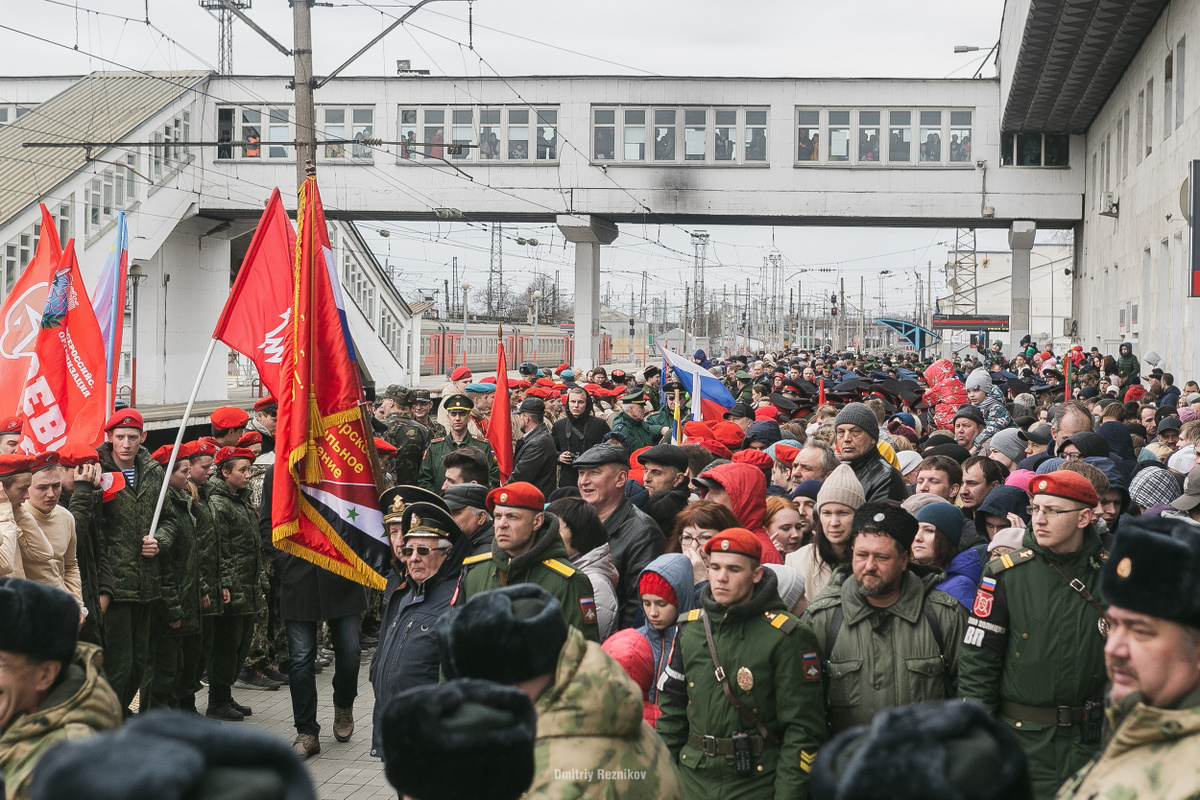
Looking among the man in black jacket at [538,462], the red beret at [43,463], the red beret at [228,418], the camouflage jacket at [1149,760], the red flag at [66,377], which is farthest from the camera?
the man in black jacket at [538,462]

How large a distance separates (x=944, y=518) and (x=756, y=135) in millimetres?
36883

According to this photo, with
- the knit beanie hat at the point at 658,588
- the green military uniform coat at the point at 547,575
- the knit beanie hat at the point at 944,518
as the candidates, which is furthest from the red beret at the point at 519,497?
the knit beanie hat at the point at 944,518

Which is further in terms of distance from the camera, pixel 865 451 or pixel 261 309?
pixel 261 309

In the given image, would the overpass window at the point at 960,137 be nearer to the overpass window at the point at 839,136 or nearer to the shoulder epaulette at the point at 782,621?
A: the overpass window at the point at 839,136

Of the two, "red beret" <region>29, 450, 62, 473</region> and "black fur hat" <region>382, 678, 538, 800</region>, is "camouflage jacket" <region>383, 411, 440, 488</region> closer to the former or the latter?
"red beret" <region>29, 450, 62, 473</region>

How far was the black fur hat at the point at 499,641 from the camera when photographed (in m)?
3.07

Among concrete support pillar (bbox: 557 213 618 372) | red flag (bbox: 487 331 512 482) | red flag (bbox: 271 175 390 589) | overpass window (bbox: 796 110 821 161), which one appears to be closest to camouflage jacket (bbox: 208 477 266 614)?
red flag (bbox: 271 175 390 589)

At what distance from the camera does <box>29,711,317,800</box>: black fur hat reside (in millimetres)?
1655

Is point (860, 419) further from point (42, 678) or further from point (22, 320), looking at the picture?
point (22, 320)

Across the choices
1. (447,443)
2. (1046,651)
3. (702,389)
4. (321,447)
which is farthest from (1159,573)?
(702,389)

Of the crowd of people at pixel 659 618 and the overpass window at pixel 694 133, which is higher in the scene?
the overpass window at pixel 694 133

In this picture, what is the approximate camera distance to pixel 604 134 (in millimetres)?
41719

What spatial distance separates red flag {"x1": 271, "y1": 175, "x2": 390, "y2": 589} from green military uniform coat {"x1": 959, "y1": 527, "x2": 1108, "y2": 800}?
404cm

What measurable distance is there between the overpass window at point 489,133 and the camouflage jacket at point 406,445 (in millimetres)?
30203
